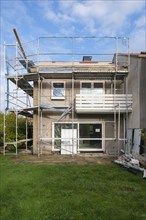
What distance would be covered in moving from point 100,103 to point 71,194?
9817 millimetres

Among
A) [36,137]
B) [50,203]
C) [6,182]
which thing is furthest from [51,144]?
[50,203]

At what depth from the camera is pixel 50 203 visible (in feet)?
22.1

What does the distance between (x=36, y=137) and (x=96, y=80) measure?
5.43 meters

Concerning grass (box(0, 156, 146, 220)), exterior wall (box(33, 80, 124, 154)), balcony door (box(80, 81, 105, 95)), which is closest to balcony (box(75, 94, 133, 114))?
exterior wall (box(33, 80, 124, 154))

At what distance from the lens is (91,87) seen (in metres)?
18.4

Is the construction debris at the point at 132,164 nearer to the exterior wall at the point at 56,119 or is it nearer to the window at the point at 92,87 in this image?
the exterior wall at the point at 56,119

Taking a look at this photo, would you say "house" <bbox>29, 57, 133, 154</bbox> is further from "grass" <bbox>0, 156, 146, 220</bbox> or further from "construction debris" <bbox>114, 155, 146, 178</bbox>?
"grass" <bbox>0, 156, 146, 220</bbox>

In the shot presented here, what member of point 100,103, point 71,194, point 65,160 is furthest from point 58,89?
point 71,194

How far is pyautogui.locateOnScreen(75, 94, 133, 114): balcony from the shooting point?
16.8m

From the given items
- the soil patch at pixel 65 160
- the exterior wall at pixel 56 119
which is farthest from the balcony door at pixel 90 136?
the soil patch at pixel 65 160

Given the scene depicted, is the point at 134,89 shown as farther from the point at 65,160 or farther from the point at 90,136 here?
the point at 65,160

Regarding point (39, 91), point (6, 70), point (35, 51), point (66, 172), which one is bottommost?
point (66, 172)

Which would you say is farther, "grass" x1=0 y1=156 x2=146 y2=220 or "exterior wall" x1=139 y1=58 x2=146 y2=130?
"exterior wall" x1=139 y1=58 x2=146 y2=130

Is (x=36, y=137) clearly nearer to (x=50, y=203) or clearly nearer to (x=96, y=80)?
(x=96, y=80)
